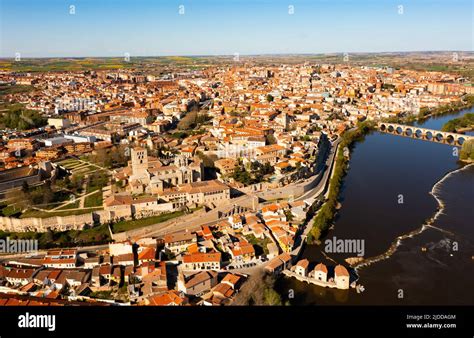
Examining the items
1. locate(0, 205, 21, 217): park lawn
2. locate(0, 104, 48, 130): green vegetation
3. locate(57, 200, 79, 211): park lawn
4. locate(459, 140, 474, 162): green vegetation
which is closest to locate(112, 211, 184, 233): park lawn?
locate(57, 200, 79, 211): park lawn

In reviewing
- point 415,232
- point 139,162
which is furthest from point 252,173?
point 415,232

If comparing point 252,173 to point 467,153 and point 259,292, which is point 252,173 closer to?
point 259,292

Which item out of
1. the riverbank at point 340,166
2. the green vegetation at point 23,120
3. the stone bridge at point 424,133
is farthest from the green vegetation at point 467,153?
the green vegetation at point 23,120

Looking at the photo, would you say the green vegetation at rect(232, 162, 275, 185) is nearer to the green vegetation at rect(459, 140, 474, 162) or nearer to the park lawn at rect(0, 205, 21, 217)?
the park lawn at rect(0, 205, 21, 217)

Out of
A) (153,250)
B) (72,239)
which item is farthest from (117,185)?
(153,250)
